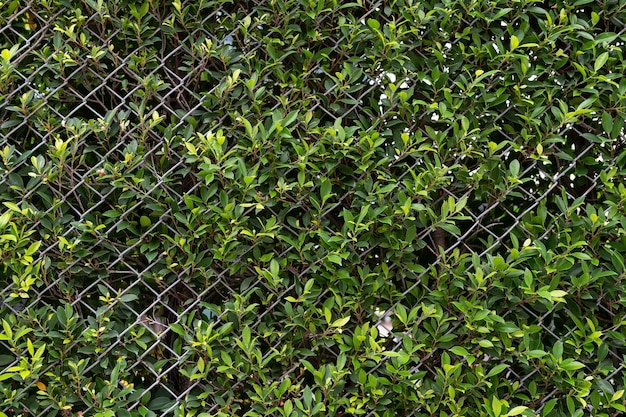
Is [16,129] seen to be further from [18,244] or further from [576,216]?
[576,216]

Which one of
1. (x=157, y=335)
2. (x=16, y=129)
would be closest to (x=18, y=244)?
(x=16, y=129)

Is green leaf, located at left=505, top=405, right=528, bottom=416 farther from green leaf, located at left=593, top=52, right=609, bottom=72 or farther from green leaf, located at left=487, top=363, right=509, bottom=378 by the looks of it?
green leaf, located at left=593, top=52, right=609, bottom=72

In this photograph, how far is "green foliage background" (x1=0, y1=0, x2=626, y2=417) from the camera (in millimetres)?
2189

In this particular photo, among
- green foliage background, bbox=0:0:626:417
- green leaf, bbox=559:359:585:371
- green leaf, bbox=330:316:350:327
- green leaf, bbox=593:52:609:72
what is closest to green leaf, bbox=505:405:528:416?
green foliage background, bbox=0:0:626:417

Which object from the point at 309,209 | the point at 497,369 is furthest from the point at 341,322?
the point at 497,369

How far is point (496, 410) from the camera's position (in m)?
2.16

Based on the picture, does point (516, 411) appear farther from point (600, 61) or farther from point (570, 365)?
point (600, 61)

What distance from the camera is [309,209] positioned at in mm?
2258

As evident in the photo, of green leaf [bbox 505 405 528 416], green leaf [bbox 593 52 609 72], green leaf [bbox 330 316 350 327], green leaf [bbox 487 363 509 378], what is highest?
green leaf [bbox 593 52 609 72]

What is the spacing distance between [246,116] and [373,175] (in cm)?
49

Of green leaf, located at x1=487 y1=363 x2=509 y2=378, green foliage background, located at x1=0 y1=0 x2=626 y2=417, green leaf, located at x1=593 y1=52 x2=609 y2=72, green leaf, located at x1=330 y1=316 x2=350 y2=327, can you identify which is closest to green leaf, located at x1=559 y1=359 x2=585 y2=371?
green foliage background, located at x1=0 y1=0 x2=626 y2=417

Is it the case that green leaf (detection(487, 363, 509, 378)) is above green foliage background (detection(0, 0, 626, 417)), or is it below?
below

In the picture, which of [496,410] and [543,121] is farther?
[543,121]

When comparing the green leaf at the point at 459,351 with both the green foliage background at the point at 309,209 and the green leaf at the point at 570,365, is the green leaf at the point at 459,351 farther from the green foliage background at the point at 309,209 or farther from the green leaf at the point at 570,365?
the green leaf at the point at 570,365
